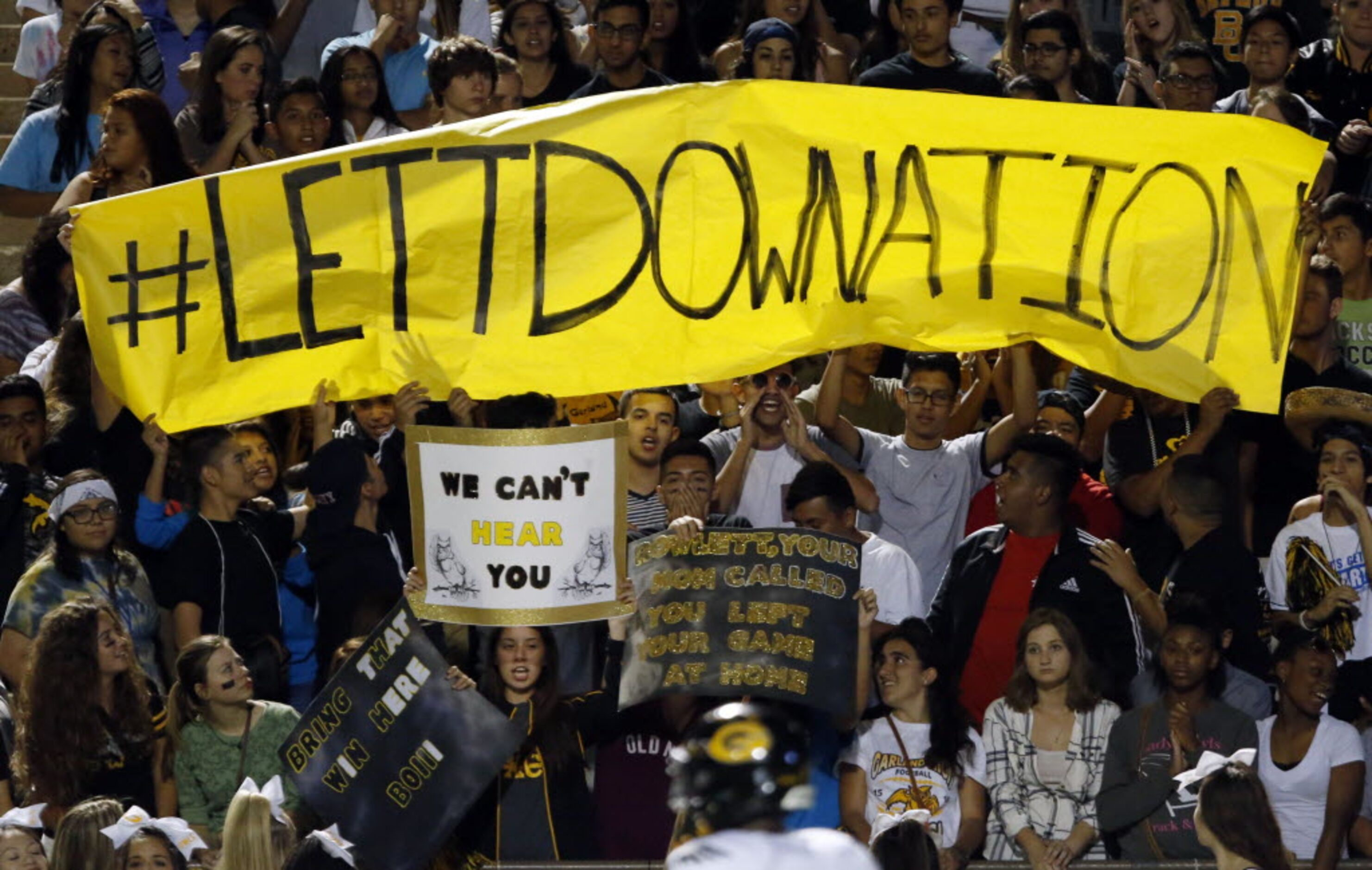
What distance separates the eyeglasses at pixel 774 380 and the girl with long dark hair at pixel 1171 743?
171cm

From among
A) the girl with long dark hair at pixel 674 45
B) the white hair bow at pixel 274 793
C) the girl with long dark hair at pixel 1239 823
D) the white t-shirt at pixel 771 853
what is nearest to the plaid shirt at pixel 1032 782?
the girl with long dark hair at pixel 1239 823

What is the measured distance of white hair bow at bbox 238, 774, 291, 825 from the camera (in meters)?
8.65

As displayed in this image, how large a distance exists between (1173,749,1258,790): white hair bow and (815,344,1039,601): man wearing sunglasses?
1.79m

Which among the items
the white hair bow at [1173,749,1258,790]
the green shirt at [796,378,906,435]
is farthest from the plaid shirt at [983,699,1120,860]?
the green shirt at [796,378,906,435]

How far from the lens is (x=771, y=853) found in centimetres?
549

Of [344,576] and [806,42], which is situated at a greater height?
[806,42]

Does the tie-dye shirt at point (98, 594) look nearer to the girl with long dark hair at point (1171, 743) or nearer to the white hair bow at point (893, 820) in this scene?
the white hair bow at point (893, 820)

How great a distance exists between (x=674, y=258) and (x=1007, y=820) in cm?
208

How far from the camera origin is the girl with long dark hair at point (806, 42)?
12.8 m

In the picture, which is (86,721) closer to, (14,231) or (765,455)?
(765,455)

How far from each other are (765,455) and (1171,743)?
1976mm

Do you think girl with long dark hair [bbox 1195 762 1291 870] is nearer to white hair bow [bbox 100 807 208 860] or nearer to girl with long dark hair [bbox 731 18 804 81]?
white hair bow [bbox 100 807 208 860]

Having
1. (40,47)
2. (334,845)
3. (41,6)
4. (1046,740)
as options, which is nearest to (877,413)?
(1046,740)

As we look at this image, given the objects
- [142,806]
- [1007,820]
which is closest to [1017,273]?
[1007,820]
